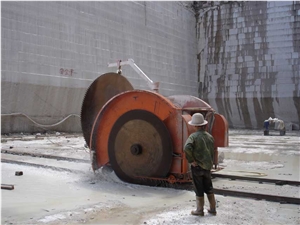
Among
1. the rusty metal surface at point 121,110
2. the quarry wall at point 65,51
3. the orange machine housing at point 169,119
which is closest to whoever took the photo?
the orange machine housing at point 169,119

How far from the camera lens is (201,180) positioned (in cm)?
402

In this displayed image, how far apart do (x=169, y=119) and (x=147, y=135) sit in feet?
1.42

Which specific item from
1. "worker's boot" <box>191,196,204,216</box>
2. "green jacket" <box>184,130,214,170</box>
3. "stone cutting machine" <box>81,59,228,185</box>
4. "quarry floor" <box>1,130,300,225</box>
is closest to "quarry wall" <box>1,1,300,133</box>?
"quarry floor" <box>1,130,300,225</box>

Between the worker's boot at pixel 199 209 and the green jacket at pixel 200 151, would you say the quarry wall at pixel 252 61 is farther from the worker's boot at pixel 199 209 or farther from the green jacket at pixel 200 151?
the worker's boot at pixel 199 209

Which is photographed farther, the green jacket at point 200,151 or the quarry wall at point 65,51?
the quarry wall at point 65,51

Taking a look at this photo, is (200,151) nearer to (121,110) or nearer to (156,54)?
(121,110)

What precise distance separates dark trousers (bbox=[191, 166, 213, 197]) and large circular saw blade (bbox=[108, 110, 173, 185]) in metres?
1.28

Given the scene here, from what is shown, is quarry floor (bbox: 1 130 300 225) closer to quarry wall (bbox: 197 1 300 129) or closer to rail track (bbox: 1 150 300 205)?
rail track (bbox: 1 150 300 205)

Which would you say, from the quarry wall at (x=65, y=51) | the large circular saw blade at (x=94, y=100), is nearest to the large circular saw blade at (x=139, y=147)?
the large circular saw blade at (x=94, y=100)

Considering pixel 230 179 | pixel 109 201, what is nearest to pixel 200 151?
pixel 109 201

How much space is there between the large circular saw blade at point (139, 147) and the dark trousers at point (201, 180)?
4.18 feet

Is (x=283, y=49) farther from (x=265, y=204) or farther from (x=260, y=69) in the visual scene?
(x=265, y=204)

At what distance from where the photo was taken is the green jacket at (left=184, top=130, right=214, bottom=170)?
397cm

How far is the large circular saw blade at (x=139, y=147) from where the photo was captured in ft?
17.5
